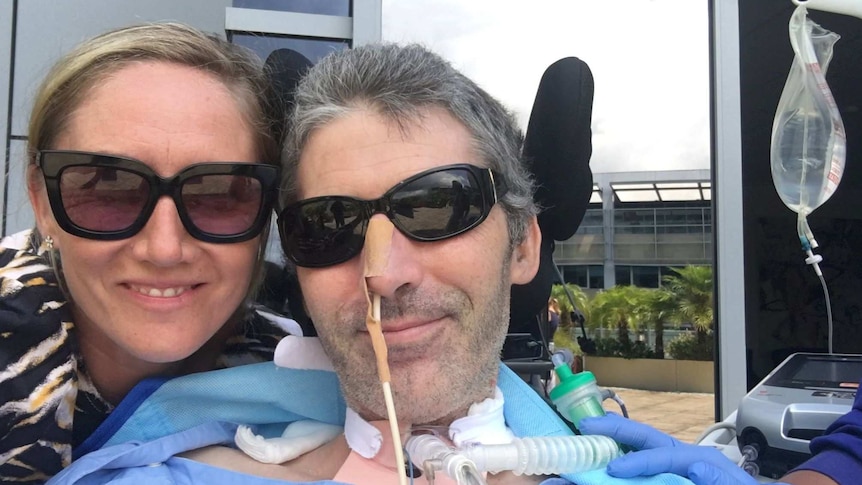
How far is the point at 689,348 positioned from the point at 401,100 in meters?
6.15

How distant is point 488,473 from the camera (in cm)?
103

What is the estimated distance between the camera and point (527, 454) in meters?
0.99

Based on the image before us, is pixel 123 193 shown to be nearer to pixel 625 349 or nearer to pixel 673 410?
pixel 673 410

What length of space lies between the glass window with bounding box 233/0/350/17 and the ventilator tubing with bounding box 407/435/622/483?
340 centimetres

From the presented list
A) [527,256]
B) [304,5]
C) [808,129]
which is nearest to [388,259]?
[527,256]

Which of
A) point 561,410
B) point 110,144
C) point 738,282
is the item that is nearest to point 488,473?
point 561,410

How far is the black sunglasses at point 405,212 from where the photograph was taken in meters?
Answer: 0.99

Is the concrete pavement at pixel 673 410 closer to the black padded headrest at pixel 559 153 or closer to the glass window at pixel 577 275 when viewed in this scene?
the glass window at pixel 577 275

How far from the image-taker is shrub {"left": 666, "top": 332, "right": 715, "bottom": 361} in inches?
240

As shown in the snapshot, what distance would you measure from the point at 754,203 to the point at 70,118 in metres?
3.40

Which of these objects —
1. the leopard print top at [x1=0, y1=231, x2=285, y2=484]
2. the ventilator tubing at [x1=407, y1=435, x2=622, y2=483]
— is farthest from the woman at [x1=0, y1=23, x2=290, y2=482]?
the ventilator tubing at [x1=407, y1=435, x2=622, y2=483]

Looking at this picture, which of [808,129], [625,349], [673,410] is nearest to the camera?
[808,129]

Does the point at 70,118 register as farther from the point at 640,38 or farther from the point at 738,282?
the point at 640,38

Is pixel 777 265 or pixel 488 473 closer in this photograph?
pixel 488 473
